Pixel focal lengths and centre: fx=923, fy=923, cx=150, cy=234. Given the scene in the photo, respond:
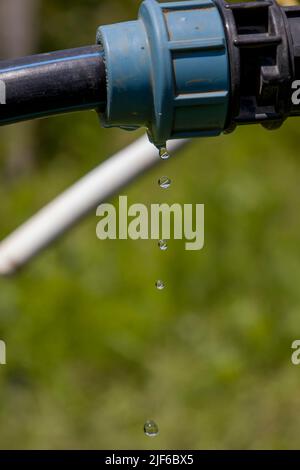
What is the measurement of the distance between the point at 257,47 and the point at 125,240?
1272 mm

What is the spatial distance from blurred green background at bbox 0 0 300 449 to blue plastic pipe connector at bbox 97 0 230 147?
880 millimetres

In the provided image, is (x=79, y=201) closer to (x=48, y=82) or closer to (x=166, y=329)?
(x=48, y=82)

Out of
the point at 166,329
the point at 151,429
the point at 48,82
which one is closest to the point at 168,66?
the point at 48,82

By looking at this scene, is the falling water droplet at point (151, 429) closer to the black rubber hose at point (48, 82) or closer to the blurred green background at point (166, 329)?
the blurred green background at point (166, 329)

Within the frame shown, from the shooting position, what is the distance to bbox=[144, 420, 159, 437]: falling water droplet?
4.64ft

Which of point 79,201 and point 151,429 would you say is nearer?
point 79,201

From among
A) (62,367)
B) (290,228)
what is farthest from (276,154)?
(62,367)

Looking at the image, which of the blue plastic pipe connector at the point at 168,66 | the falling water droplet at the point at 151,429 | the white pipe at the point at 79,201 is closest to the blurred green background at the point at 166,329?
the falling water droplet at the point at 151,429

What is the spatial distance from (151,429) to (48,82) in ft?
3.29

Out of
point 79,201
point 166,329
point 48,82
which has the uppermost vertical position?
point 48,82

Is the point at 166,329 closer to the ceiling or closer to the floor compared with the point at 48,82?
closer to the floor

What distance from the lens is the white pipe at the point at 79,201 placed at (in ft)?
3.35

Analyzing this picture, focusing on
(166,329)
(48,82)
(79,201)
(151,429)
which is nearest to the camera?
(48,82)

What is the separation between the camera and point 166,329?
1.67 meters
